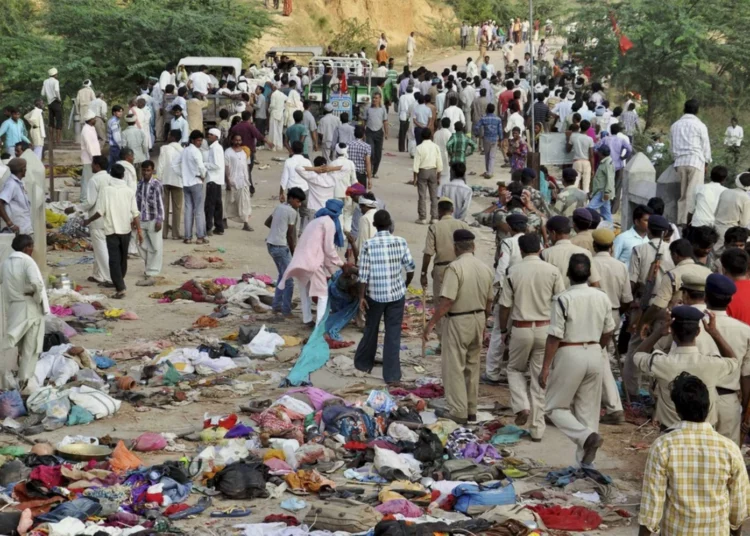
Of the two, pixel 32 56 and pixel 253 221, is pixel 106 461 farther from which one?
pixel 32 56

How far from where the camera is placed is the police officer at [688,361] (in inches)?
301

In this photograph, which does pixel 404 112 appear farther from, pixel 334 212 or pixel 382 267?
pixel 382 267

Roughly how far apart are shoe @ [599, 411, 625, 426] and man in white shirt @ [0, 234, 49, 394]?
5370 mm

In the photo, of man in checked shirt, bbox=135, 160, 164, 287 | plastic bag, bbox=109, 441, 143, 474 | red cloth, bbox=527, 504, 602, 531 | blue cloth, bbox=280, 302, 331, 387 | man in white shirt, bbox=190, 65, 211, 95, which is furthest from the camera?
man in white shirt, bbox=190, 65, 211, 95

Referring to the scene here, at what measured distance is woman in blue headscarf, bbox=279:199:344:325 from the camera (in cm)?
1299

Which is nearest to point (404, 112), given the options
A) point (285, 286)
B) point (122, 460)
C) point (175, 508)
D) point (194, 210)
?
point (194, 210)

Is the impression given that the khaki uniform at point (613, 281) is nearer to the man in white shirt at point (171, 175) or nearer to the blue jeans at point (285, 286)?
the blue jeans at point (285, 286)

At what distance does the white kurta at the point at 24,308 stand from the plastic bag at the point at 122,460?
2171mm

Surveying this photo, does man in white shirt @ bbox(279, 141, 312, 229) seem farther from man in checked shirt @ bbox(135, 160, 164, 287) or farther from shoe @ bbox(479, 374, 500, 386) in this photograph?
shoe @ bbox(479, 374, 500, 386)

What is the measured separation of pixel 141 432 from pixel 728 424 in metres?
5.09

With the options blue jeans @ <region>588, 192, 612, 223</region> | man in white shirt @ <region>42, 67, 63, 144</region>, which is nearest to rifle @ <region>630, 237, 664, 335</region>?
blue jeans @ <region>588, 192, 612, 223</region>

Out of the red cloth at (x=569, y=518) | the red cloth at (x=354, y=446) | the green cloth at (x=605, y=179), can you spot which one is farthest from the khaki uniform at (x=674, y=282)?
the green cloth at (x=605, y=179)

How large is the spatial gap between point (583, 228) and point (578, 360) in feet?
7.96

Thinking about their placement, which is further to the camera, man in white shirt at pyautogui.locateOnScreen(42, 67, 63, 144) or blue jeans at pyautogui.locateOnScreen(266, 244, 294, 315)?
man in white shirt at pyautogui.locateOnScreen(42, 67, 63, 144)
